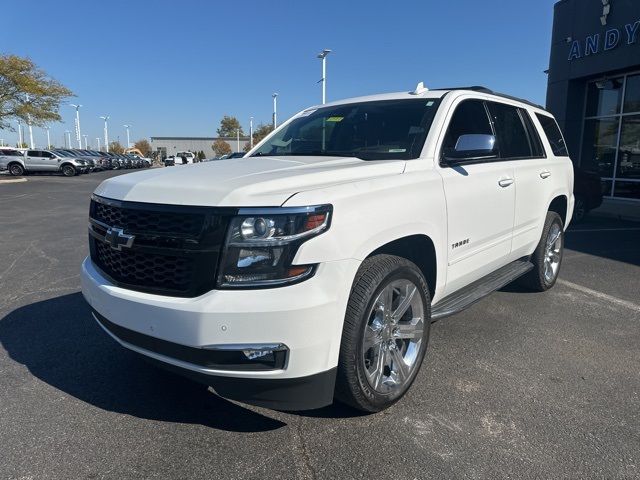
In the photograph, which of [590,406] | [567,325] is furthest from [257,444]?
[567,325]

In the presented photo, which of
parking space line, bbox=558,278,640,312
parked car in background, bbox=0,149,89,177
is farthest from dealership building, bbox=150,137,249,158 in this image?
parking space line, bbox=558,278,640,312

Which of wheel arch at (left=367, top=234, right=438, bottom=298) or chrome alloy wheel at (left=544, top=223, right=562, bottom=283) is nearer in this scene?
wheel arch at (left=367, top=234, right=438, bottom=298)

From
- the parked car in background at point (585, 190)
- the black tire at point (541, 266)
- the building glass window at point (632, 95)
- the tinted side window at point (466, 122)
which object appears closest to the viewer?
the tinted side window at point (466, 122)

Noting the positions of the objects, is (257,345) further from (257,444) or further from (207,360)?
(257,444)

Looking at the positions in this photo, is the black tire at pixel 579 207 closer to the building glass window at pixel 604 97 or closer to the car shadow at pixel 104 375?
the building glass window at pixel 604 97

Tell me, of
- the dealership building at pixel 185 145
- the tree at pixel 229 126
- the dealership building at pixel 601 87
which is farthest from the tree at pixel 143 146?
the dealership building at pixel 601 87

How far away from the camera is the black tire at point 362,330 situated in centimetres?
261

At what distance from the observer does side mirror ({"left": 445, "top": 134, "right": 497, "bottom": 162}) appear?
3396 mm

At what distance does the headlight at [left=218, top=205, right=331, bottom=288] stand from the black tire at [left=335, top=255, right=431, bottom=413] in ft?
1.26

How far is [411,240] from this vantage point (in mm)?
3168

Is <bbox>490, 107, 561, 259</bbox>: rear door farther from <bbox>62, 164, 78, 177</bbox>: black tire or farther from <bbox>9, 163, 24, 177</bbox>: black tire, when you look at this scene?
<bbox>9, 163, 24, 177</bbox>: black tire

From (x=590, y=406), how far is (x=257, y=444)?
2.04 m

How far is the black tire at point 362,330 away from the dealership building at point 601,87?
12.6 metres

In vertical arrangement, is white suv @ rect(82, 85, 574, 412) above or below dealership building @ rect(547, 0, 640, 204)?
below
